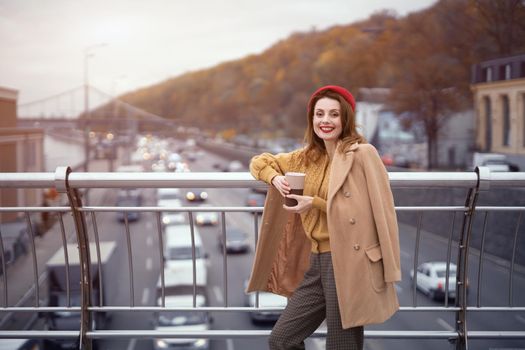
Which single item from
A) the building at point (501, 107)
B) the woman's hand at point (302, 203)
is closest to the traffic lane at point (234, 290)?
the woman's hand at point (302, 203)

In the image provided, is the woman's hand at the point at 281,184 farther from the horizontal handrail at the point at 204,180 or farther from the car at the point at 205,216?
the car at the point at 205,216

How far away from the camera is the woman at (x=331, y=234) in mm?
2078

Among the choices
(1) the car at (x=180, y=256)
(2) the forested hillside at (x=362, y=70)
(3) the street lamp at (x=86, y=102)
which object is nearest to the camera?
(1) the car at (x=180, y=256)

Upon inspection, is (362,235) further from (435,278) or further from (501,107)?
(501,107)

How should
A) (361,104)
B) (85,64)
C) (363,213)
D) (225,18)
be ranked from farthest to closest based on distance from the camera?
1. (225,18)
2. (85,64)
3. (361,104)
4. (363,213)

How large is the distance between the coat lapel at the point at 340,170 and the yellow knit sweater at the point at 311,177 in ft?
0.33

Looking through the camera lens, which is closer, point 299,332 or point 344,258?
point 344,258

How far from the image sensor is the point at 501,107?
880 inches

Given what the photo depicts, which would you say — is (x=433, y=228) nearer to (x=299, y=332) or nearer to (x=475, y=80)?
(x=299, y=332)

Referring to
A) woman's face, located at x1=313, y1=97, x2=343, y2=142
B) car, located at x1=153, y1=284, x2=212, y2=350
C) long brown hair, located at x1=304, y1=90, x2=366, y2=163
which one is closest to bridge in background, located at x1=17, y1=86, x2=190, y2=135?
car, located at x1=153, y1=284, x2=212, y2=350

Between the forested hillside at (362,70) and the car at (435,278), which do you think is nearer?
the car at (435,278)

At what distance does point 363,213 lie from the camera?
2.08 m

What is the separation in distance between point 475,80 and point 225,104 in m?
12.8

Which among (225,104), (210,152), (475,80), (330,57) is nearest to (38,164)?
(210,152)
